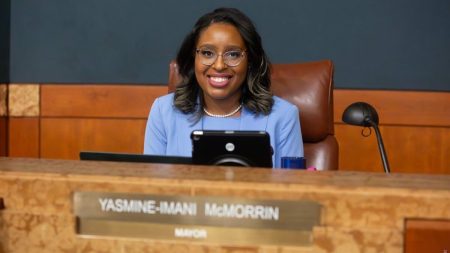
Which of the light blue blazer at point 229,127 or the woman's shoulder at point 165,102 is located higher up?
the woman's shoulder at point 165,102

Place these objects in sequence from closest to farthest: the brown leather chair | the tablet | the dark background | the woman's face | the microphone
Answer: the tablet, the microphone, the woman's face, the brown leather chair, the dark background

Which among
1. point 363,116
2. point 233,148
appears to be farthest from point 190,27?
point 233,148

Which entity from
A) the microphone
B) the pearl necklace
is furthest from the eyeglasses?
the microphone

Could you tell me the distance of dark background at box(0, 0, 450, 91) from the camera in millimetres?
2607

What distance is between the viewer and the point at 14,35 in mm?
2898

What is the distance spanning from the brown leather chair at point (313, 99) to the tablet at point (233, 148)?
108cm

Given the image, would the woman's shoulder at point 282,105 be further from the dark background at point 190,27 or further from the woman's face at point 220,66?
the dark background at point 190,27

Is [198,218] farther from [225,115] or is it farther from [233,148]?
[225,115]

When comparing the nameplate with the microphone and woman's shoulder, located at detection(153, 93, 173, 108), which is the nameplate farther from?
woman's shoulder, located at detection(153, 93, 173, 108)

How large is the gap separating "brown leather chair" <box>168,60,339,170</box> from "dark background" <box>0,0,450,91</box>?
769 mm

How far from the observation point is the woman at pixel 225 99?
1760 mm

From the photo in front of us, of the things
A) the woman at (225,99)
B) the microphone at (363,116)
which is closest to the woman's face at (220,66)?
the woman at (225,99)

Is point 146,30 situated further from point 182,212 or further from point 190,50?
point 182,212

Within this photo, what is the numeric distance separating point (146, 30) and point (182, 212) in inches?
95.1
